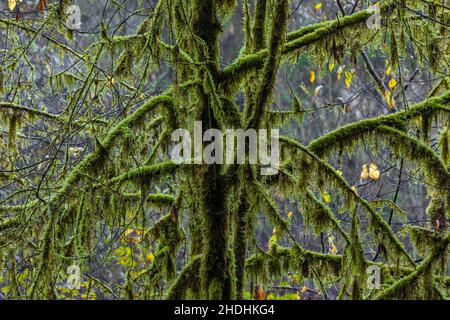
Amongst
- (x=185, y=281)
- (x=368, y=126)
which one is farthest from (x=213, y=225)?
(x=368, y=126)

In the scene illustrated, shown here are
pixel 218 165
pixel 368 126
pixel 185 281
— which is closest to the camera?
pixel 218 165

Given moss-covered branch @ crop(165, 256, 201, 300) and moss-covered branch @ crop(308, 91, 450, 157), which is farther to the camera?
moss-covered branch @ crop(308, 91, 450, 157)

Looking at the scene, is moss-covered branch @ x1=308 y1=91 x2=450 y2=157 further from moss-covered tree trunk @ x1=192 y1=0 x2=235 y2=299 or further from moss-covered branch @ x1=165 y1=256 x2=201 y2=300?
moss-covered branch @ x1=165 y1=256 x2=201 y2=300

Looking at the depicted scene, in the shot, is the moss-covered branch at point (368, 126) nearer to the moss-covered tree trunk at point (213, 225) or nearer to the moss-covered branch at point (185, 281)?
the moss-covered tree trunk at point (213, 225)

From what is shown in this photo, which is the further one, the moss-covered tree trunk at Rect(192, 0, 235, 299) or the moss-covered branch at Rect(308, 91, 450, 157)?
the moss-covered branch at Rect(308, 91, 450, 157)

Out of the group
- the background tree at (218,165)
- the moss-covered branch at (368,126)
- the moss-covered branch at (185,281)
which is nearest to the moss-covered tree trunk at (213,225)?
the background tree at (218,165)

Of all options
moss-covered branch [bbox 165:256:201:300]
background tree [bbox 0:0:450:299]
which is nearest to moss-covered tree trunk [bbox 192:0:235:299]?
background tree [bbox 0:0:450:299]

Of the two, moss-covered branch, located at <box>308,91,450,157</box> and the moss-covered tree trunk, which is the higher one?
moss-covered branch, located at <box>308,91,450,157</box>

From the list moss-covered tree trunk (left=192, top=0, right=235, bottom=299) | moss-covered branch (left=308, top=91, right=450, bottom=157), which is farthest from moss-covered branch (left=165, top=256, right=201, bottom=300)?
moss-covered branch (left=308, top=91, right=450, bottom=157)

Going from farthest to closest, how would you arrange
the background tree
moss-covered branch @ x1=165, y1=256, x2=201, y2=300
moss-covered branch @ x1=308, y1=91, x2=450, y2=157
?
moss-covered branch @ x1=308, y1=91, x2=450, y2=157 < moss-covered branch @ x1=165, y1=256, x2=201, y2=300 < the background tree

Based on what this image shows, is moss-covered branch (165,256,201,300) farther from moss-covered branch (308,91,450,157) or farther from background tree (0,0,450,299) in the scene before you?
moss-covered branch (308,91,450,157)

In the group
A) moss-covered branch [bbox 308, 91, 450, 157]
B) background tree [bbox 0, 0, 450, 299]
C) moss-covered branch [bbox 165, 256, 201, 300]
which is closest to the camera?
background tree [bbox 0, 0, 450, 299]

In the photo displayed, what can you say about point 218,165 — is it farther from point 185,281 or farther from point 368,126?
point 368,126

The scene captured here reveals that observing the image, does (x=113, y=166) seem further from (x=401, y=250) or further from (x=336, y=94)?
(x=336, y=94)
